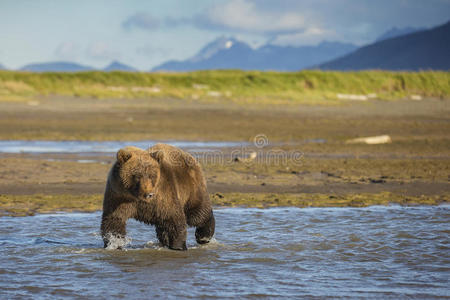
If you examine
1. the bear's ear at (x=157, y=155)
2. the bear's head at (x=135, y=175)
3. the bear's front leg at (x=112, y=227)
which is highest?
the bear's ear at (x=157, y=155)

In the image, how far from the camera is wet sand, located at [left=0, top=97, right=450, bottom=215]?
43.1 feet

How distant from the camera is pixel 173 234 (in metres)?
8.06

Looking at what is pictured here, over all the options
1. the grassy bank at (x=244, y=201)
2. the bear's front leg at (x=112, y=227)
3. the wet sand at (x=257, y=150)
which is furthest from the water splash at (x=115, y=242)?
the wet sand at (x=257, y=150)

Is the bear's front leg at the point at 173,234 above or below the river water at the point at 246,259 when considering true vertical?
above

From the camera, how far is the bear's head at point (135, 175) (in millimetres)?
7258

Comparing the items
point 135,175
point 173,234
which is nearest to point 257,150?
point 173,234

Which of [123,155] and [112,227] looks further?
[112,227]

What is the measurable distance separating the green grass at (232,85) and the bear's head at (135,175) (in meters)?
35.1

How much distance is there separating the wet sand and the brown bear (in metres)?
3.59

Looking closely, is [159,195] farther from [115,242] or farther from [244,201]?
[244,201]

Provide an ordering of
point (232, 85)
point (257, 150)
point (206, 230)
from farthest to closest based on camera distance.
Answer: point (232, 85) < point (257, 150) < point (206, 230)

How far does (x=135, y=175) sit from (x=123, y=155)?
270 mm

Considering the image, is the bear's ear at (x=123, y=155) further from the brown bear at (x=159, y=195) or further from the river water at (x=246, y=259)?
the river water at (x=246, y=259)

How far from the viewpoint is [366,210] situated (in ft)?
37.8
